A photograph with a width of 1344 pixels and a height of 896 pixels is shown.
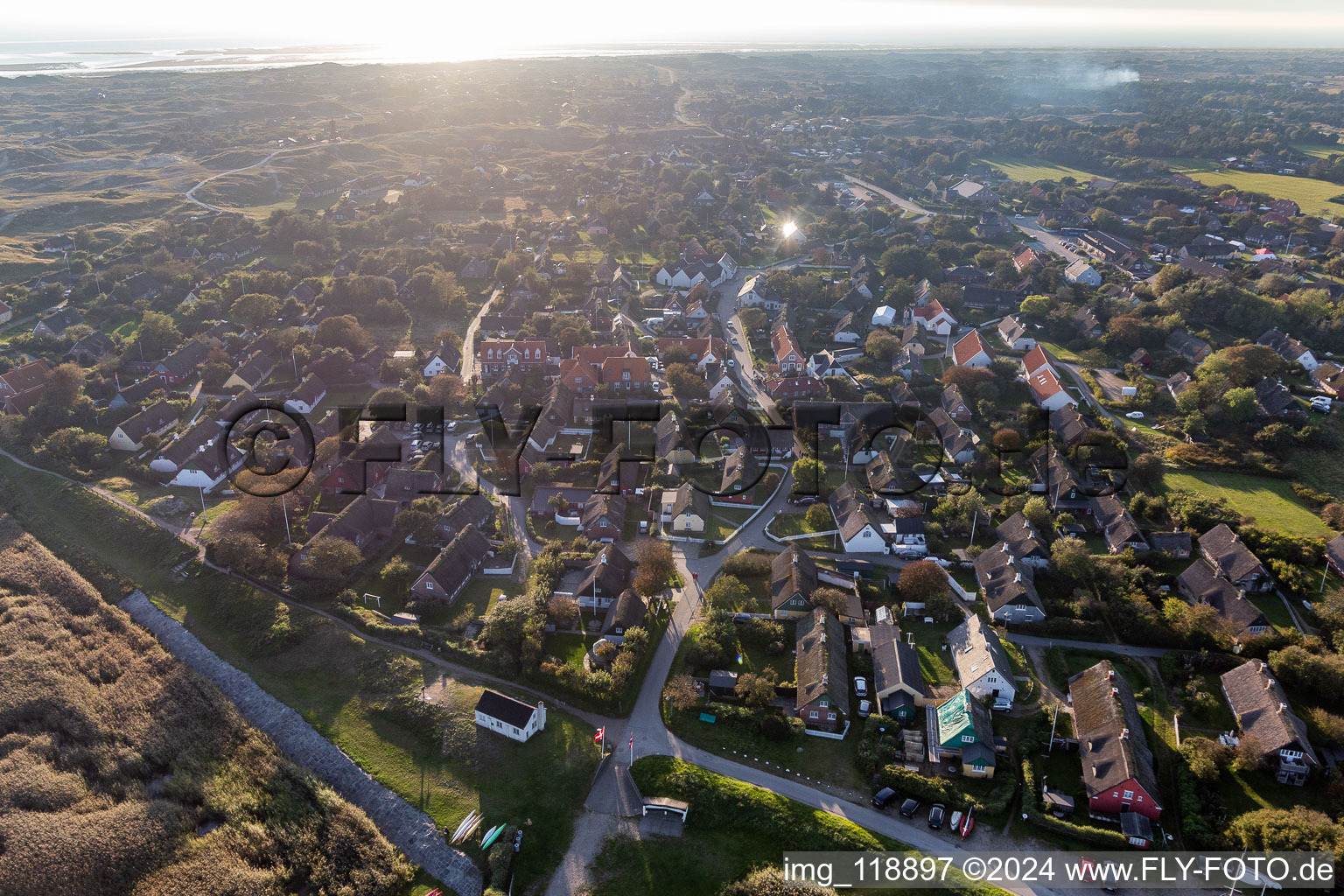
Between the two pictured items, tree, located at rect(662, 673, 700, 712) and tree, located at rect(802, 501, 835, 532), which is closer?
tree, located at rect(662, 673, 700, 712)

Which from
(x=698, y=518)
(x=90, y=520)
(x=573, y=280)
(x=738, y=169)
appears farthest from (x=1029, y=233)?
(x=90, y=520)

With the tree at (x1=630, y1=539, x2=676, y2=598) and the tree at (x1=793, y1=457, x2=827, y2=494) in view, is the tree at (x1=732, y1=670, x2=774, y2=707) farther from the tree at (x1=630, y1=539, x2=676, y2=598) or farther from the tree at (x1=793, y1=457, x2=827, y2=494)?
the tree at (x1=793, y1=457, x2=827, y2=494)

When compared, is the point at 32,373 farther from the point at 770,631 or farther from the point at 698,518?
the point at 770,631

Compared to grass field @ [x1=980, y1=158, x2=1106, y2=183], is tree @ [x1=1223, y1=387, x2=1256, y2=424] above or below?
below

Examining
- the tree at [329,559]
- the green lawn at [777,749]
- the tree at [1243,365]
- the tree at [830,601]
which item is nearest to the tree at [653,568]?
the green lawn at [777,749]

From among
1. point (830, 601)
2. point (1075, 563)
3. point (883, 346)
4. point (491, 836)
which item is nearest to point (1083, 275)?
point (883, 346)

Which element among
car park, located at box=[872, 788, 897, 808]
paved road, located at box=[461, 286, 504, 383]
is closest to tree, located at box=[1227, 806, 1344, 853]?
car park, located at box=[872, 788, 897, 808]

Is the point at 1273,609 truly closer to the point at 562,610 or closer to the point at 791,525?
the point at 791,525
